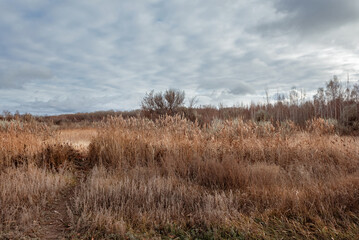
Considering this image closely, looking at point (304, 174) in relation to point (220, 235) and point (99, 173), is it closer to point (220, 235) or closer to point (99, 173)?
point (220, 235)

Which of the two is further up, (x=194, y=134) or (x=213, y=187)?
(x=194, y=134)

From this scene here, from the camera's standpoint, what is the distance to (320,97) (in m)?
17.9

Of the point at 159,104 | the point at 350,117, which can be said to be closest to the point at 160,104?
the point at 159,104

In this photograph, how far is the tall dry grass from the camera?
12.2ft

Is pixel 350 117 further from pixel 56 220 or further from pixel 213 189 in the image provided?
pixel 56 220

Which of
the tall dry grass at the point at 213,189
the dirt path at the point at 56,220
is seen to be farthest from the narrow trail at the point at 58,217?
the tall dry grass at the point at 213,189

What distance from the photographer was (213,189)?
5305 mm

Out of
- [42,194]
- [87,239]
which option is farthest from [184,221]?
[42,194]

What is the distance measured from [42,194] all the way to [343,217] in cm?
529

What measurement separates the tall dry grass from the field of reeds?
0.06ft

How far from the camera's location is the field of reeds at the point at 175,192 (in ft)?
11.9

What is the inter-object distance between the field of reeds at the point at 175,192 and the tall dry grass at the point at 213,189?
20 millimetres

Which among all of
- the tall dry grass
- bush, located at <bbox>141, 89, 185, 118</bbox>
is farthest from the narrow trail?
bush, located at <bbox>141, 89, 185, 118</bbox>

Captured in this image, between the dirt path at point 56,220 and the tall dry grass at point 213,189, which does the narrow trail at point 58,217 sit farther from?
the tall dry grass at point 213,189
